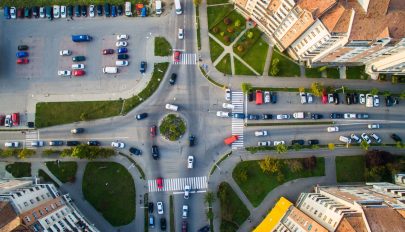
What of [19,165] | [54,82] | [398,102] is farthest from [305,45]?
[19,165]

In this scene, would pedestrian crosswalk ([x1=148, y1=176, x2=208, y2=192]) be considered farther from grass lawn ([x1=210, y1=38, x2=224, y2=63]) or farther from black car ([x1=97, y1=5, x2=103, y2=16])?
black car ([x1=97, y1=5, x2=103, y2=16])

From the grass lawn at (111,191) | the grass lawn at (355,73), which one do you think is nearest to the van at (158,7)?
the grass lawn at (111,191)

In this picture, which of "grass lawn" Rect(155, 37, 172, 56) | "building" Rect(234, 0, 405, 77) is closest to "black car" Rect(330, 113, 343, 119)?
"building" Rect(234, 0, 405, 77)

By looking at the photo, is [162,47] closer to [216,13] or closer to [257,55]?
[216,13]

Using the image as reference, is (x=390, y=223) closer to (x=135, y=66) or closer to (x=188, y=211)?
(x=188, y=211)

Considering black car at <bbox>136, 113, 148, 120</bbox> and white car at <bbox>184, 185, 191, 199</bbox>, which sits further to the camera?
black car at <bbox>136, 113, 148, 120</bbox>

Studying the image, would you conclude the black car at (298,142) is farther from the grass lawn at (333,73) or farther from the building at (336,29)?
the building at (336,29)

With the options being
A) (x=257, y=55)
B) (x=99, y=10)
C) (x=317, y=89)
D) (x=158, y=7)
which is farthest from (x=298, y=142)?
(x=99, y=10)
